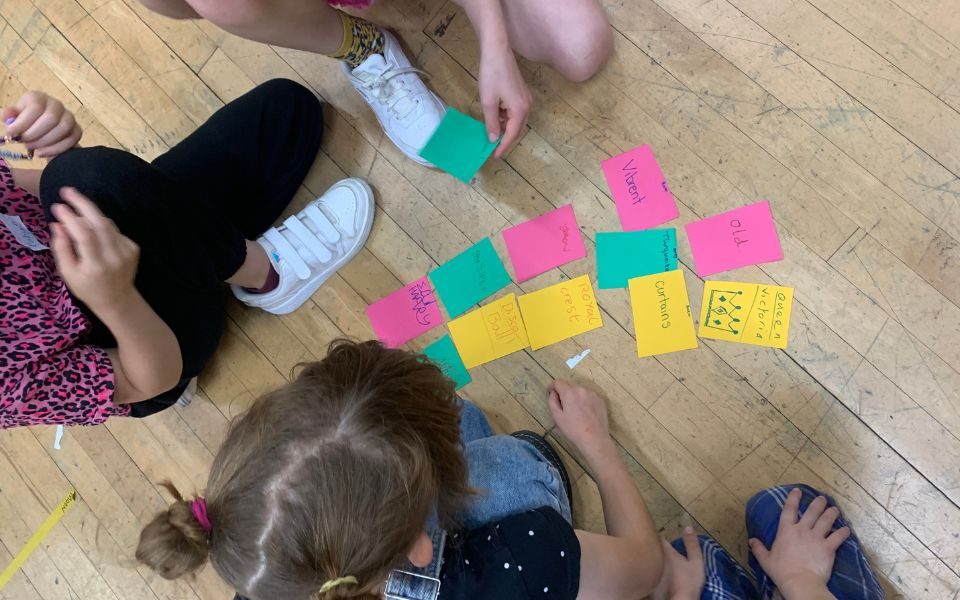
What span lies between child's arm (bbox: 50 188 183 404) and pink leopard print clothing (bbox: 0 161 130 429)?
0.13 feet

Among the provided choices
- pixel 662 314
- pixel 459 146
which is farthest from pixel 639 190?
pixel 459 146

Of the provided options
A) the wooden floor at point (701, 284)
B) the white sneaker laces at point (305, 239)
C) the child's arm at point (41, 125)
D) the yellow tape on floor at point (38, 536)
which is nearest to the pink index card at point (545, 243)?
the wooden floor at point (701, 284)

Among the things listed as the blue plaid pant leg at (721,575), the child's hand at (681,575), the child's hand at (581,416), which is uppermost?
the child's hand at (581,416)

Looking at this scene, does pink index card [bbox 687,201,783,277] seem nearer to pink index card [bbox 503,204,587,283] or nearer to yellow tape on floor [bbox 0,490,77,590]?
pink index card [bbox 503,204,587,283]

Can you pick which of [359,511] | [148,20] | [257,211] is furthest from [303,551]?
[148,20]

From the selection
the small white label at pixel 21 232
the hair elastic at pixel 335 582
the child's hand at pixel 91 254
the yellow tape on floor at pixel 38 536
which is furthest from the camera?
the yellow tape on floor at pixel 38 536

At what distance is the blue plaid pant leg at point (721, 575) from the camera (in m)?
0.96

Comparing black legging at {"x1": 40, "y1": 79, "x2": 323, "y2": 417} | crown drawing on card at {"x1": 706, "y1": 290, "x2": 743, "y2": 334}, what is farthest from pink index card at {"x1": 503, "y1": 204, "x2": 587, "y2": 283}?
black legging at {"x1": 40, "y1": 79, "x2": 323, "y2": 417}

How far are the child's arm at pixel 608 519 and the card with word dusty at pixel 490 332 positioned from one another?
0.11 metres

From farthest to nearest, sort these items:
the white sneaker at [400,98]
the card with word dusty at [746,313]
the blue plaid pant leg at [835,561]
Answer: the white sneaker at [400,98] < the card with word dusty at [746,313] < the blue plaid pant leg at [835,561]

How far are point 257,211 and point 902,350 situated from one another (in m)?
1.14

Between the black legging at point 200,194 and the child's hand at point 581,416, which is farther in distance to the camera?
the child's hand at point 581,416

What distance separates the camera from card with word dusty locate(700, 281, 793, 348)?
102cm

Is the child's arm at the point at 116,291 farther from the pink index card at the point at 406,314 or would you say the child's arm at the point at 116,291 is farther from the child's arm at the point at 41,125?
the pink index card at the point at 406,314
